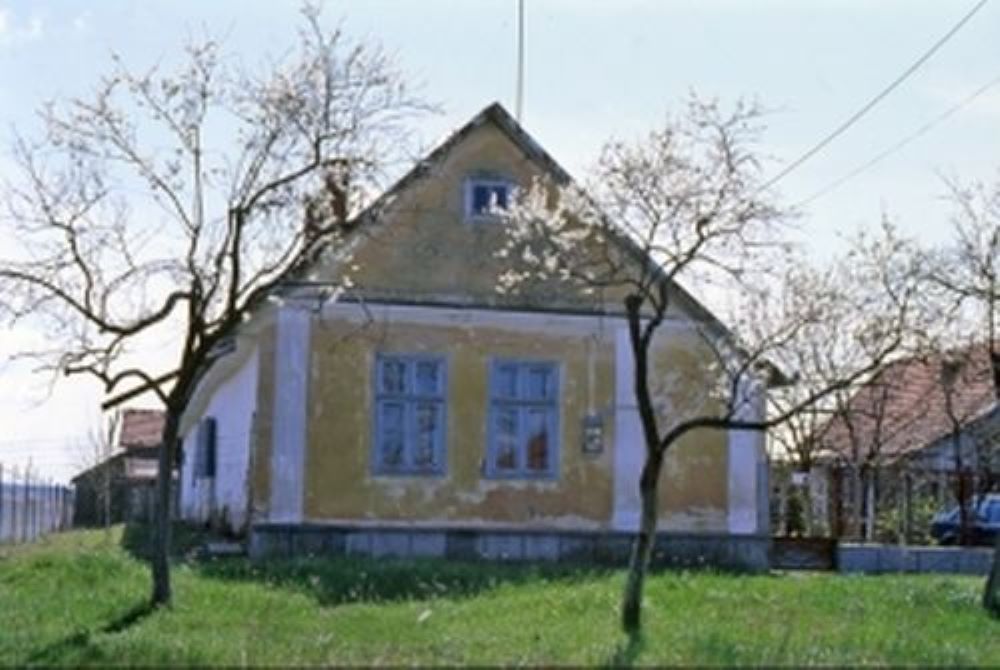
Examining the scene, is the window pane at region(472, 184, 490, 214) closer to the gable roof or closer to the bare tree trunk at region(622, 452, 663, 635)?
the gable roof

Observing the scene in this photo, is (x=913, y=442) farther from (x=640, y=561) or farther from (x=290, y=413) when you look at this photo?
(x=640, y=561)

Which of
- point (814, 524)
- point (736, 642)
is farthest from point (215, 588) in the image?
point (814, 524)

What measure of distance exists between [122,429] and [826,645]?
137 feet

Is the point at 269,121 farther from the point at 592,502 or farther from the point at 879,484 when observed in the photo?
the point at 879,484

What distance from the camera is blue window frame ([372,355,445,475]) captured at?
2283 centimetres

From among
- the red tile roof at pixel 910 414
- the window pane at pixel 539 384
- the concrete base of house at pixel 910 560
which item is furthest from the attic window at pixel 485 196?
the red tile roof at pixel 910 414

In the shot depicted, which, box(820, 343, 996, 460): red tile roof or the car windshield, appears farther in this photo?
box(820, 343, 996, 460): red tile roof

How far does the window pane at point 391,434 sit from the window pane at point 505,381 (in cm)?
143

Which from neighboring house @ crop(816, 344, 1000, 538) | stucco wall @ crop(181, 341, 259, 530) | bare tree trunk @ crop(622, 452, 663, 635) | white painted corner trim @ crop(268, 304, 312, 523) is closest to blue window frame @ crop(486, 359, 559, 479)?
white painted corner trim @ crop(268, 304, 312, 523)

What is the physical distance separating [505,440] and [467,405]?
76cm

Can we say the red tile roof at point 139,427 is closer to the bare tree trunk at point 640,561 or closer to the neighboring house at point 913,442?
the neighboring house at point 913,442

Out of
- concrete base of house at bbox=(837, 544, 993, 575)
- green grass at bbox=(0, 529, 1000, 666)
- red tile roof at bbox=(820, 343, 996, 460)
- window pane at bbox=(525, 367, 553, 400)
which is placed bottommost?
green grass at bbox=(0, 529, 1000, 666)

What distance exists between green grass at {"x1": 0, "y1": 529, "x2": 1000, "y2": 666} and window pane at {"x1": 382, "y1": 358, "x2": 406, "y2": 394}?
315 cm

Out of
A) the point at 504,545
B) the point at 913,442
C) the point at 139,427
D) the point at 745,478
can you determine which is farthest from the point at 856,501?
the point at 139,427
